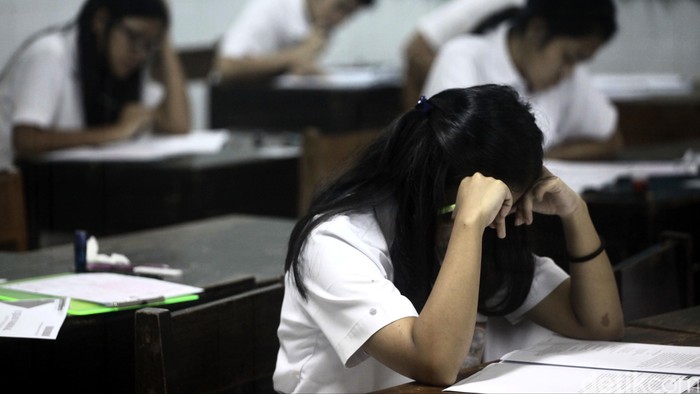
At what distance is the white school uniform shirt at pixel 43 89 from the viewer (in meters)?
3.42

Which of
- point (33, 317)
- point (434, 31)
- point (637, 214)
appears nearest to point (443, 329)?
point (33, 317)

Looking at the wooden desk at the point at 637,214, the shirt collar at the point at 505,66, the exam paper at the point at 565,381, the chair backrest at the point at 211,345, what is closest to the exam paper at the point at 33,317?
the chair backrest at the point at 211,345

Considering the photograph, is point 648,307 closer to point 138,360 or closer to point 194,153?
point 138,360

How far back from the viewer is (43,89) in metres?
3.49

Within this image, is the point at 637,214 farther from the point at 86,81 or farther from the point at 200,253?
→ the point at 86,81

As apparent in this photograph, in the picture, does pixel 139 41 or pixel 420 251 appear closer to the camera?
pixel 420 251

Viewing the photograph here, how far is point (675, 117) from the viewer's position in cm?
488

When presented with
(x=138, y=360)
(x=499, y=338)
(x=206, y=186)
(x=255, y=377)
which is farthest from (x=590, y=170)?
(x=138, y=360)

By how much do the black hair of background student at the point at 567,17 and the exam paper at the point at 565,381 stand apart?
2344 millimetres

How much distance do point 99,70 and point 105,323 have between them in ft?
6.23

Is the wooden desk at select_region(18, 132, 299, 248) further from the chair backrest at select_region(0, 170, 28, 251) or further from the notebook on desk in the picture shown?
the notebook on desk

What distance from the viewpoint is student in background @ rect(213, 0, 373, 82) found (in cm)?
449

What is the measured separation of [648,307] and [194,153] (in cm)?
183

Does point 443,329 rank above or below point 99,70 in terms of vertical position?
below
